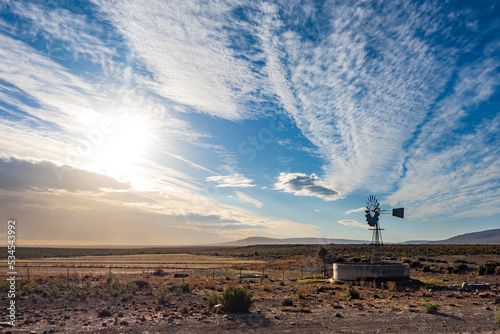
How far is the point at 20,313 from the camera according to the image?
15.8 meters

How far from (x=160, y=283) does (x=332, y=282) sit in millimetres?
13137

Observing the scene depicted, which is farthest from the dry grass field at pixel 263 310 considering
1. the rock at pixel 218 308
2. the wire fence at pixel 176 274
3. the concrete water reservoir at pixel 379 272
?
the wire fence at pixel 176 274

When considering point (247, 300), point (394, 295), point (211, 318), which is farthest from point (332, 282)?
point (211, 318)

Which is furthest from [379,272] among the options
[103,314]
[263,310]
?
[103,314]

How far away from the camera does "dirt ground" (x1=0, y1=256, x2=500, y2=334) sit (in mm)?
13406

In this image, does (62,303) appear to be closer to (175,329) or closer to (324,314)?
(175,329)

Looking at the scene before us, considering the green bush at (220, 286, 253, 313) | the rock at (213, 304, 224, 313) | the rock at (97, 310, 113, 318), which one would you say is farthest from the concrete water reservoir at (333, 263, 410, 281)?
the rock at (97, 310, 113, 318)

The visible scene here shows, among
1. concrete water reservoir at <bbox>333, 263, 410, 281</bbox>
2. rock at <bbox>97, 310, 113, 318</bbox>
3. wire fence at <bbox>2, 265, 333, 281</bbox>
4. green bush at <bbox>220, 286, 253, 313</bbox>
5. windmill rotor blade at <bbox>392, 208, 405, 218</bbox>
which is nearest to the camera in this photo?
rock at <bbox>97, 310, 113, 318</bbox>

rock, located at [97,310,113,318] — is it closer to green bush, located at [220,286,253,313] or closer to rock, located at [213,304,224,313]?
rock, located at [213,304,224,313]

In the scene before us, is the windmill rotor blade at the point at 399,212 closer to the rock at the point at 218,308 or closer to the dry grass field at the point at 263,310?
the dry grass field at the point at 263,310

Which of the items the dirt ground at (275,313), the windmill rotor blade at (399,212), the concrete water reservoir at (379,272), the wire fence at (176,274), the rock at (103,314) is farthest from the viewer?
the wire fence at (176,274)

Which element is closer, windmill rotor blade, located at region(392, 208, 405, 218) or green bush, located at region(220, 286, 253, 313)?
green bush, located at region(220, 286, 253, 313)

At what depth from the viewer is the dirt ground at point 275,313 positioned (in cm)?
1341

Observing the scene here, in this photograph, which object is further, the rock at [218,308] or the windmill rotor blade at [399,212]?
the windmill rotor blade at [399,212]
